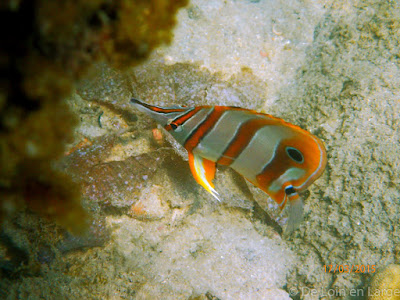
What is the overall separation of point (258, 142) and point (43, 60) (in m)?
1.87

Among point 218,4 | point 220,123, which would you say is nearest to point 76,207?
point 220,123

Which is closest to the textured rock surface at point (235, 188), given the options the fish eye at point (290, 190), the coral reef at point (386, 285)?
the coral reef at point (386, 285)

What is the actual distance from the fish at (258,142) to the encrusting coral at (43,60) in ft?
3.65

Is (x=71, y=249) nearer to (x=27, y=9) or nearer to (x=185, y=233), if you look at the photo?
(x=185, y=233)

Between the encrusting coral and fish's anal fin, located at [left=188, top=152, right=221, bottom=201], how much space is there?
1465mm

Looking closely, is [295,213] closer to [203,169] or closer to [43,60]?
[203,169]

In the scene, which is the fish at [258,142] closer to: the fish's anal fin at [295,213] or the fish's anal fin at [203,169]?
the fish's anal fin at [295,213]

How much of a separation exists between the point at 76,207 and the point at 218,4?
4248mm

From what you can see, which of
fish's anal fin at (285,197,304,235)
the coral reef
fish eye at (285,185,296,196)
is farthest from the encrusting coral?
the coral reef

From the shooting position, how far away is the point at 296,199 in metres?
2.48

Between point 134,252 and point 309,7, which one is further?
point 309,7

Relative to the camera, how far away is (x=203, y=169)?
8.73ft

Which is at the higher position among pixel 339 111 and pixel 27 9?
pixel 27 9

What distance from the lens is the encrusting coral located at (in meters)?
0.95
